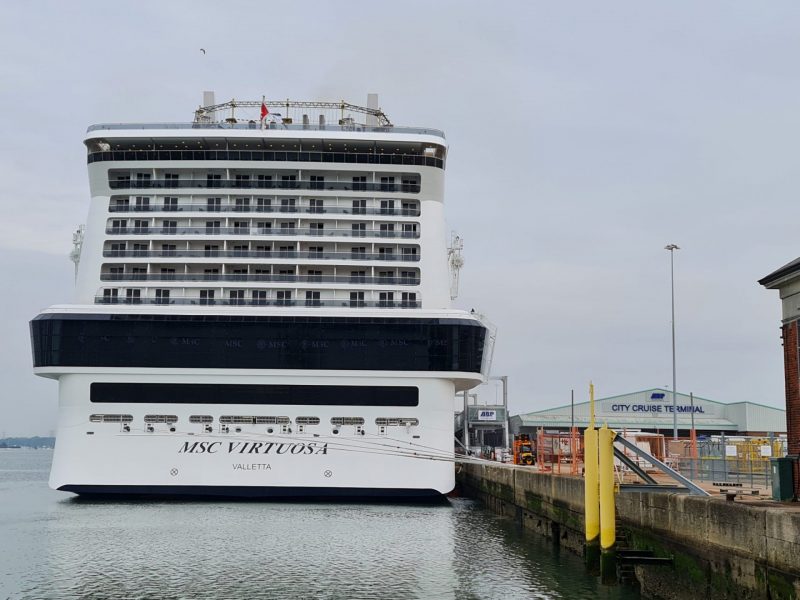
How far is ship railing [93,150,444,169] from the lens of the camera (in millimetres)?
43094

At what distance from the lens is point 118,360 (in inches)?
1548

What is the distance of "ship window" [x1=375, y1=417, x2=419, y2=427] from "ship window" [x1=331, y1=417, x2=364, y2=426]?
72 centimetres

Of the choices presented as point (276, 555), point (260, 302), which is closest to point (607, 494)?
point (276, 555)

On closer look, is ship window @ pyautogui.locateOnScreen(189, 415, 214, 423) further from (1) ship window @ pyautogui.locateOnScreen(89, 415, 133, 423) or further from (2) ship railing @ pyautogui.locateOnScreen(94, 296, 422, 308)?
(2) ship railing @ pyautogui.locateOnScreen(94, 296, 422, 308)

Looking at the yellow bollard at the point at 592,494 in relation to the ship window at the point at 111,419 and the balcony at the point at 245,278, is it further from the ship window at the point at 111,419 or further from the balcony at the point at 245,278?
the ship window at the point at 111,419

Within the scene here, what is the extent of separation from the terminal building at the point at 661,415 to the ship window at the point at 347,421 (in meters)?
49.3

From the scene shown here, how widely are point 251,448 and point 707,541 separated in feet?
81.4

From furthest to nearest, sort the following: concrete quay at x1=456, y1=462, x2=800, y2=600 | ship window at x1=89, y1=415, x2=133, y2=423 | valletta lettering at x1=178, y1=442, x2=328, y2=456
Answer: ship window at x1=89, y1=415, x2=133, y2=423 < valletta lettering at x1=178, y1=442, x2=328, y2=456 < concrete quay at x1=456, y1=462, x2=800, y2=600

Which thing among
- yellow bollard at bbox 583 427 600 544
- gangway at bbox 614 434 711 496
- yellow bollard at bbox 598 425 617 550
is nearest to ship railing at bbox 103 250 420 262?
yellow bollard at bbox 583 427 600 544

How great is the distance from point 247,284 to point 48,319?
8.76 m

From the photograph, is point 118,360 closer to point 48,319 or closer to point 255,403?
point 48,319

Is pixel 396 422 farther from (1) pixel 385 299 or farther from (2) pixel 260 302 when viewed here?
(2) pixel 260 302

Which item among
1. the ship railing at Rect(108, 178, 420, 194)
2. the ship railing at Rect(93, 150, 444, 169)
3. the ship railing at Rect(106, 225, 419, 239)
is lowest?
the ship railing at Rect(106, 225, 419, 239)

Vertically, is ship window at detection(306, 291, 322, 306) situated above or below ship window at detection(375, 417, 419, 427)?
above
